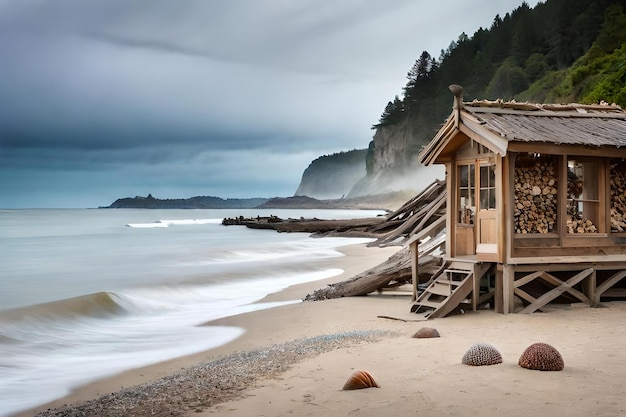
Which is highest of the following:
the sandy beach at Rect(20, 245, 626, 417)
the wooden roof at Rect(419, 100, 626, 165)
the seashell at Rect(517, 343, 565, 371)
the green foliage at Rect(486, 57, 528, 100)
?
the green foliage at Rect(486, 57, 528, 100)

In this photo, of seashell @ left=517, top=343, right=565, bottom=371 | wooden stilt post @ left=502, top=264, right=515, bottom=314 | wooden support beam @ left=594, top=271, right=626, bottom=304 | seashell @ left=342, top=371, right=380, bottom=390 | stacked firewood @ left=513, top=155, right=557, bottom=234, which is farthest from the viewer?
wooden support beam @ left=594, top=271, right=626, bottom=304

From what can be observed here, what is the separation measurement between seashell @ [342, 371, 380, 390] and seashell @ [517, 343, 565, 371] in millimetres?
1577

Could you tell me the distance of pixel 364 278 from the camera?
14273mm

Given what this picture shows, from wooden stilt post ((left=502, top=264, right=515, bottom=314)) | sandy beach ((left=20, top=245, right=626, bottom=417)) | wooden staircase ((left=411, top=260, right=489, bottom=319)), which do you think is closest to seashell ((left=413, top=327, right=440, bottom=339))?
sandy beach ((left=20, top=245, right=626, bottom=417))

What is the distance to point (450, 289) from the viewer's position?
442 inches

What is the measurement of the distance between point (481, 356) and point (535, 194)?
516cm

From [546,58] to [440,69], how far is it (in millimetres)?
25882

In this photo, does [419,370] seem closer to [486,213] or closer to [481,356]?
[481,356]

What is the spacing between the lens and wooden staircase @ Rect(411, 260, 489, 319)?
423 inches

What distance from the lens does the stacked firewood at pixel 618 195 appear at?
11961 millimetres

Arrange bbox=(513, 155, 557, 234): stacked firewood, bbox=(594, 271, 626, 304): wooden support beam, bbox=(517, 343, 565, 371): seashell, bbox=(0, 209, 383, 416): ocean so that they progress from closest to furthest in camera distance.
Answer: bbox=(517, 343, 565, 371): seashell, bbox=(0, 209, 383, 416): ocean, bbox=(513, 155, 557, 234): stacked firewood, bbox=(594, 271, 626, 304): wooden support beam

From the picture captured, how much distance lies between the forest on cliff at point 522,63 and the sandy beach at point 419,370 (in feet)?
104

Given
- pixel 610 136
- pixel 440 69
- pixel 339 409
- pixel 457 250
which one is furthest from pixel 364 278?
pixel 440 69

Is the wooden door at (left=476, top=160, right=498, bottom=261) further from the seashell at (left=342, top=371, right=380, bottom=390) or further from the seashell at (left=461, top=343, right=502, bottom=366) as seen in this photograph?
the seashell at (left=342, top=371, right=380, bottom=390)
